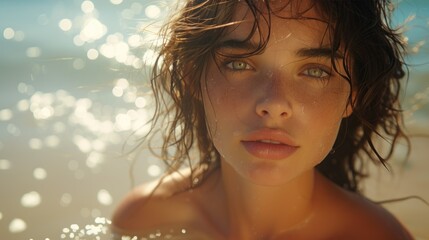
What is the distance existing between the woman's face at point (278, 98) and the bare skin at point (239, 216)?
0.39m

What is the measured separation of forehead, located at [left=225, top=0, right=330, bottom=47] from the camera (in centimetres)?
219

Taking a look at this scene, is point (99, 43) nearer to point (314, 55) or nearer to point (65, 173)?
point (65, 173)

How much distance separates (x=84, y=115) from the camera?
14.5 feet

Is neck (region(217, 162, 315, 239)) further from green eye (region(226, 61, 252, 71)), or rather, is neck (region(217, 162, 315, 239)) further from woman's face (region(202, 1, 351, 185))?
green eye (region(226, 61, 252, 71))

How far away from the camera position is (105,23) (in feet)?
19.2

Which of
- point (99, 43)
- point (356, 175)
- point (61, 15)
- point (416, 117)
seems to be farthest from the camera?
point (61, 15)

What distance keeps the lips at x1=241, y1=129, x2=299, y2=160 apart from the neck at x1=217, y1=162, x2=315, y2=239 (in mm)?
384

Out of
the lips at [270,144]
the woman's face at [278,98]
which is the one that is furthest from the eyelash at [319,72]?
the lips at [270,144]

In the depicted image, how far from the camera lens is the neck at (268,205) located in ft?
8.71

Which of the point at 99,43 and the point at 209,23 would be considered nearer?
the point at 209,23

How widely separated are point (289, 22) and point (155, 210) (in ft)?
3.87

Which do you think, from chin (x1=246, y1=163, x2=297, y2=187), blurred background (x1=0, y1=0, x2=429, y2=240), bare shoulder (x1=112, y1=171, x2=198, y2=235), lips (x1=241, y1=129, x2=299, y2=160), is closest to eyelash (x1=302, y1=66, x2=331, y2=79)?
lips (x1=241, y1=129, x2=299, y2=160)

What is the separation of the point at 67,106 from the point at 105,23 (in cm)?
154

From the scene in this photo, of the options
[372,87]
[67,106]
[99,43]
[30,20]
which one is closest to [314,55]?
[372,87]
